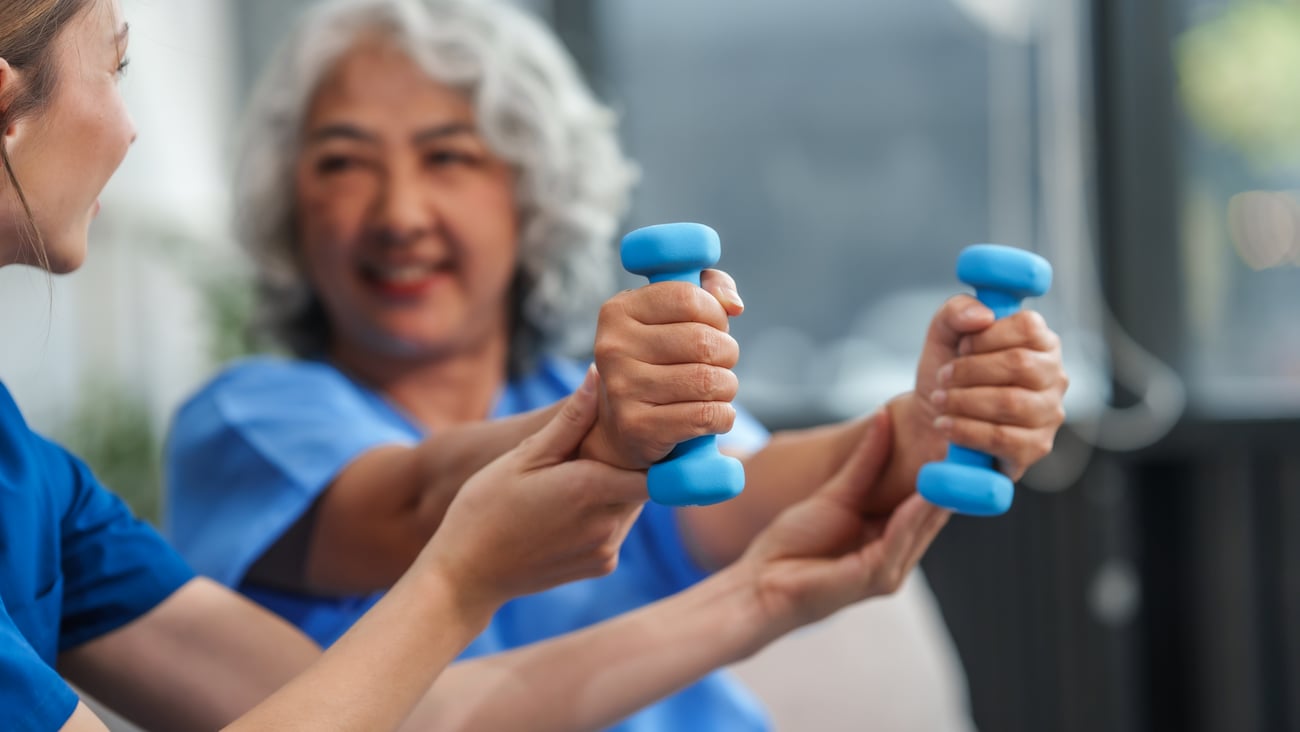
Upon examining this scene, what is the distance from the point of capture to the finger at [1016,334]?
3.00 feet

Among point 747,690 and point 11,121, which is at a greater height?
point 11,121

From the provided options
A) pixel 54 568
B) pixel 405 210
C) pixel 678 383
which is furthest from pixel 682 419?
pixel 405 210

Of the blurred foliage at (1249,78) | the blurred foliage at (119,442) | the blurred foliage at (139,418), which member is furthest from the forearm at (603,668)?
the blurred foliage at (1249,78)

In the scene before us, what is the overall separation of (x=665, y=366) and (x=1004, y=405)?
328 millimetres

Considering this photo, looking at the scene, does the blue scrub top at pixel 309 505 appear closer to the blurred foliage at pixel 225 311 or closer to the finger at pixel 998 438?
the finger at pixel 998 438

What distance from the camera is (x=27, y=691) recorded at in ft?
2.09

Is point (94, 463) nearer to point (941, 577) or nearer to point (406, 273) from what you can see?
point (406, 273)

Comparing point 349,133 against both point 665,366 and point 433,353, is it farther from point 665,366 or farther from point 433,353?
point 665,366

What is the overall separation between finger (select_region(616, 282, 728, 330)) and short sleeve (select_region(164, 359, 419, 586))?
1.79 ft

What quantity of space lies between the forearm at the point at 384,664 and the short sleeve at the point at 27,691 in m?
0.09

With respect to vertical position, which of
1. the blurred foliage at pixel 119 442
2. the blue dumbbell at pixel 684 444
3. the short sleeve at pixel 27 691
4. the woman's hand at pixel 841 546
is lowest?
the blurred foliage at pixel 119 442

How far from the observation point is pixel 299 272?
1.52m

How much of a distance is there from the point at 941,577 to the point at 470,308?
166 cm

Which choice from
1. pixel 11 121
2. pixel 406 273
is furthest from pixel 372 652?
pixel 406 273
